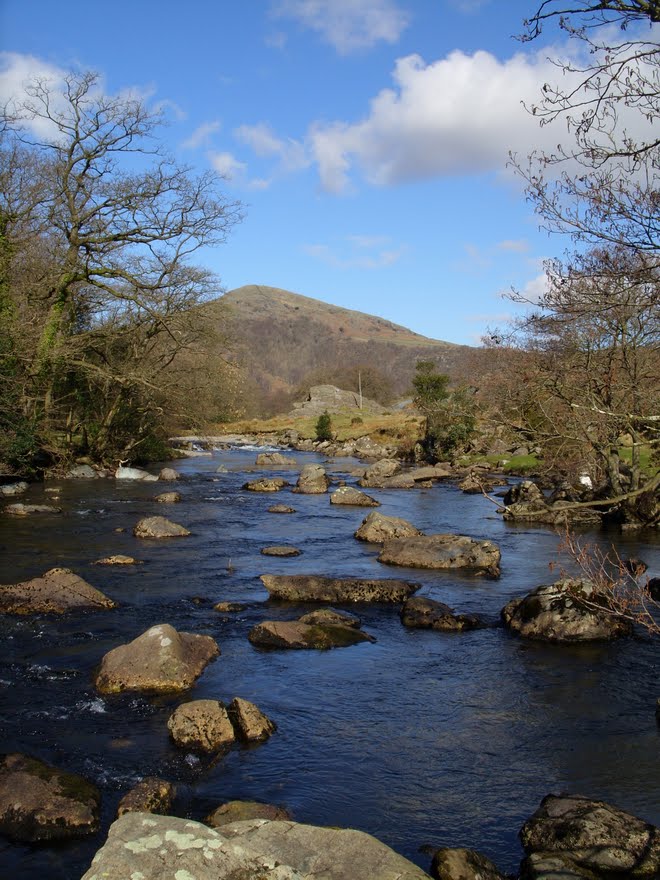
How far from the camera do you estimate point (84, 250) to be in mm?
29797

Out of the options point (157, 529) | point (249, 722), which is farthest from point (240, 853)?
point (157, 529)

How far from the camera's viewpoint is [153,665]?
877cm

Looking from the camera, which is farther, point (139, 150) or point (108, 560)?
point (139, 150)

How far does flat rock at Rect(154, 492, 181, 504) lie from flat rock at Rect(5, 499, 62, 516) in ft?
12.0

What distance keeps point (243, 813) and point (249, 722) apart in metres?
1.70

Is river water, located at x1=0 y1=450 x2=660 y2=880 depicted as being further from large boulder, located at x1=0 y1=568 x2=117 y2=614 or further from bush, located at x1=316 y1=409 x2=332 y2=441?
bush, located at x1=316 y1=409 x2=332 y2=441

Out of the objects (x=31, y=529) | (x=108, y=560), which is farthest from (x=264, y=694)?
(x=31, y=529)

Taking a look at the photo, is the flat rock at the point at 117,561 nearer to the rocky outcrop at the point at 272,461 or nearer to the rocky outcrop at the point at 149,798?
the rocky outcrop at the point at 149,798

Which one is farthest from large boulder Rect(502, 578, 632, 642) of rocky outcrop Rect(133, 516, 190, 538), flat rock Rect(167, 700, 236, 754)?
rocky outcrop Rect(133, 516, 190, 538)

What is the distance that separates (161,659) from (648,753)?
5.36 metres

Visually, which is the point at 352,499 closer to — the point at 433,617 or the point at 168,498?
the point at 168,498

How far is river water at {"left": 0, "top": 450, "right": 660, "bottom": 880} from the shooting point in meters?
6.27

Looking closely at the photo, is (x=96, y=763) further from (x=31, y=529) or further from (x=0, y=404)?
(x=0, y=404)

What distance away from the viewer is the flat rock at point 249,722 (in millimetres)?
7453
